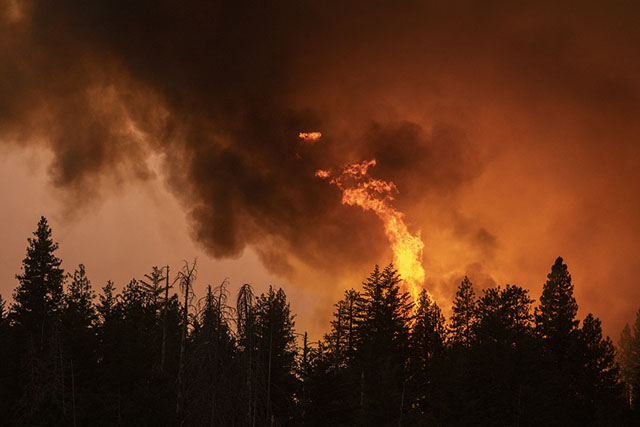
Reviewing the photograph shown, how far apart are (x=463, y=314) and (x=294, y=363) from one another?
22.2 meters

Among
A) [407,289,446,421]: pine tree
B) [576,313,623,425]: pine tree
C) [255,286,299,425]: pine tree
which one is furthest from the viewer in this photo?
[407,289,446,421]: pine tree

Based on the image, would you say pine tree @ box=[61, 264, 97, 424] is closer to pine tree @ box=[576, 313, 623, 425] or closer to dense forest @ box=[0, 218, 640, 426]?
dense forest @ box=[0, 218, 640, 426]

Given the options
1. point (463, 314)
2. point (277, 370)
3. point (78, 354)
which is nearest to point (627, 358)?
point (463, 314)

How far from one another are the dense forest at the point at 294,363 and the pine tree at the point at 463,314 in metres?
0.14

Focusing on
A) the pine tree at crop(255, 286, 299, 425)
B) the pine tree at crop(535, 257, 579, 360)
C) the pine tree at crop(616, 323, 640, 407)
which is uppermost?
the pine tree at crop(616, 323, 640, 407)

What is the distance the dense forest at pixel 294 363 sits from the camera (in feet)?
91.8

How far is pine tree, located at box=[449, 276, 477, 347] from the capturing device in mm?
70625

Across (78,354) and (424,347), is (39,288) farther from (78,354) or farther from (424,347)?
(424,347)

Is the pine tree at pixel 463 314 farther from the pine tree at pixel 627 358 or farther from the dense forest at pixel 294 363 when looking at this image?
the pine tree at pixel 627 358

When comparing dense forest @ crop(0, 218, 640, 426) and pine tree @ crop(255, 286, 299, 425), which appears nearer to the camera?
dense forest @ crop(0, 218, 640, 426)

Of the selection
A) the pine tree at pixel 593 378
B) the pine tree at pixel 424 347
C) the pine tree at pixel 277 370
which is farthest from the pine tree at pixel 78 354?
the pine tree at pixel 593 378

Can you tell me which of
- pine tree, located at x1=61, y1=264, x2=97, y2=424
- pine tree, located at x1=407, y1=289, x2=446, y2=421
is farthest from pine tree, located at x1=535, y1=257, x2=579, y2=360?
pine tree, located at x1=61, y1=264, x2=97, y2=424

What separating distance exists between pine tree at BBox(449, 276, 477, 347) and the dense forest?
0.14 meters

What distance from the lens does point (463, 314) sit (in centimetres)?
7162
